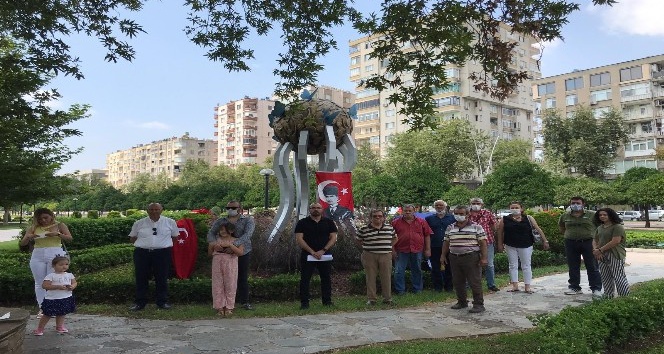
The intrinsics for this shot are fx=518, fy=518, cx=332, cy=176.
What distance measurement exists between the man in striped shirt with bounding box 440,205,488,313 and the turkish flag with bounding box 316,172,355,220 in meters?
Result: 3.09

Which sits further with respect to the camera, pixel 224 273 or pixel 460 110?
pixel 460 110

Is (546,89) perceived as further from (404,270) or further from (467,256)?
(467,256)

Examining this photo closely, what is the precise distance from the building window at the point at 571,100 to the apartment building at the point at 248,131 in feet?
183

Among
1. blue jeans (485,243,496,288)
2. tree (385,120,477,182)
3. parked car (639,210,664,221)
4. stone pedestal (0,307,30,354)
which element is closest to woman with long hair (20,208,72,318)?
stone pedestal (0,307,30,354)

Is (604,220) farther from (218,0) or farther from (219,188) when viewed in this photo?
(219,188)

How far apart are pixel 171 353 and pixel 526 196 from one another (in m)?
30.4

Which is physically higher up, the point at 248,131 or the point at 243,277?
the point at 248,131

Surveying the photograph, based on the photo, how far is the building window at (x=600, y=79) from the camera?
193 feet

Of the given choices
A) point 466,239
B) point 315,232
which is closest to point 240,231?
point 315,232

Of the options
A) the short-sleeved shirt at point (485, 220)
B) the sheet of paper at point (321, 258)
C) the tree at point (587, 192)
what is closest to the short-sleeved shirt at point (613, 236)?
the short-sleeved shirt at point (485, 220)

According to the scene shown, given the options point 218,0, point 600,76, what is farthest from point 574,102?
point 218,0

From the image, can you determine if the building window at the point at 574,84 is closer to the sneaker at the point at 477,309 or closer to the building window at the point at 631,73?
the building window at the point at 631,73

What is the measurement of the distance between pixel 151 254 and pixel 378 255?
11.7 feet

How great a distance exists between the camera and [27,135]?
11641 millimetres
